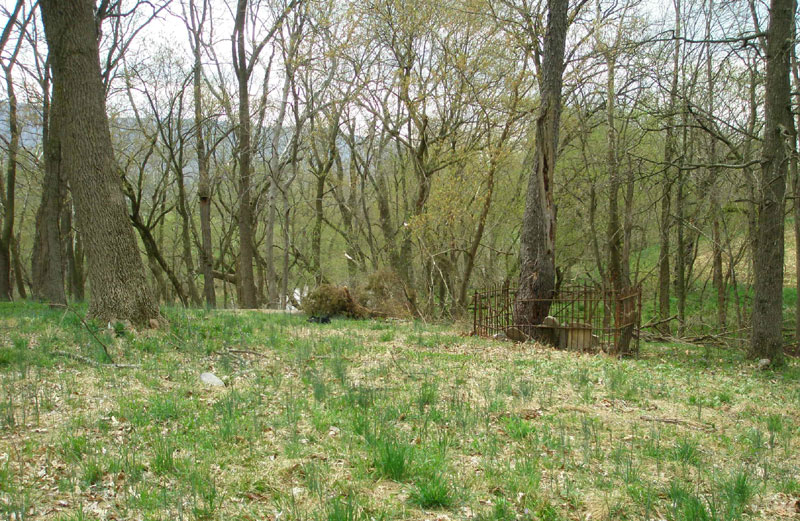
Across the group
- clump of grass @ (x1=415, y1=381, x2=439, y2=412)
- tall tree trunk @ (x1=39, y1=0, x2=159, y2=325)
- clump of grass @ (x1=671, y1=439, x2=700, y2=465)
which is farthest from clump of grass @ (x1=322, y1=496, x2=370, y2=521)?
tall tree trunk @ (x1=39, y1=0, x2=159, y2=325)

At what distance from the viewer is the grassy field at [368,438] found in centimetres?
298

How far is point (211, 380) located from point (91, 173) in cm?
388

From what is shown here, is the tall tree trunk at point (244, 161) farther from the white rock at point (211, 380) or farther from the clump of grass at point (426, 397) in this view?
the clump of grass at point (426, 397)

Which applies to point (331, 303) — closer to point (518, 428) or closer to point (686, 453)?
point (518, 428)

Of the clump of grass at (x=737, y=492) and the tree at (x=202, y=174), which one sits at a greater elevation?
the tree at (x=202, y=174)

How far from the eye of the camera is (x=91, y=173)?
7406mm

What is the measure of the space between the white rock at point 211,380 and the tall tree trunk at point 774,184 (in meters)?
9.16

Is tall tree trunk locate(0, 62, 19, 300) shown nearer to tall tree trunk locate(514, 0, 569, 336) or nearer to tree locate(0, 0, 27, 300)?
tree locate(0, 0, 27, 300)

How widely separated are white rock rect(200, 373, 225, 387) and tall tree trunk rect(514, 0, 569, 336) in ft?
20.6

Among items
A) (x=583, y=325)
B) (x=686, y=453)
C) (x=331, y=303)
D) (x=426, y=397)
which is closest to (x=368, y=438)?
(x=426, y=397)

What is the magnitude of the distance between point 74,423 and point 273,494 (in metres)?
1.91

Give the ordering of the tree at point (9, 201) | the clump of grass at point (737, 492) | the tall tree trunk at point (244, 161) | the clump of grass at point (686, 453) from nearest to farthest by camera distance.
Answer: the clump of grass at point (737, 492), the clump of grass at point (686, 453), the tree at point (9, 201), the tall tree trunk at point (244, 161)

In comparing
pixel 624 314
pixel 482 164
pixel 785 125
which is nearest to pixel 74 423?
pixel 624 314

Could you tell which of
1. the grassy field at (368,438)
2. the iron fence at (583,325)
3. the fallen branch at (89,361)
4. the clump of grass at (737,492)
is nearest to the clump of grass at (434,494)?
the grassy field at (368,438)
